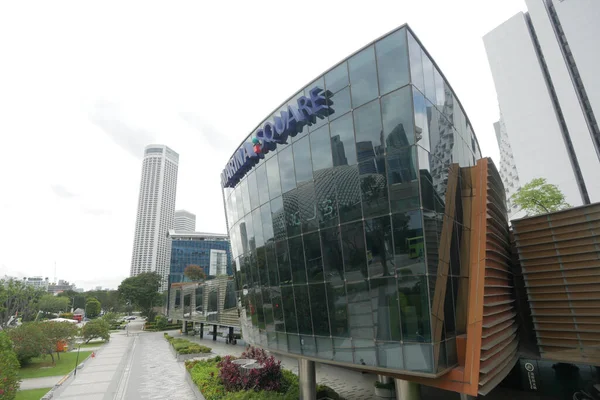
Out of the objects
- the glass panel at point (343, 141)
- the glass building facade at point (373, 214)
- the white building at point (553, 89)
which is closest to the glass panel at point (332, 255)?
the glass building facade at point (373, 214)

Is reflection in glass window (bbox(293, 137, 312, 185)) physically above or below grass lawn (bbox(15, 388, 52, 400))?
above

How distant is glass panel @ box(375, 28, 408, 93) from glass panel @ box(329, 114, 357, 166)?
1.93 meters

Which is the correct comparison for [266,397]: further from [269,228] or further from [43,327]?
[43,327]

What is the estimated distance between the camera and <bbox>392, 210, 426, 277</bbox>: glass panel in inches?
448

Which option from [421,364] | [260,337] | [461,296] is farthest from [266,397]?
[461,296]

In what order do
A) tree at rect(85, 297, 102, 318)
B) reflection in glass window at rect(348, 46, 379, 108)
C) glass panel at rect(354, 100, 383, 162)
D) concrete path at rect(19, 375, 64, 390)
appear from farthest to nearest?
tree at rect(85, 297, 102, 318) < concrete path at rect(19, 375, 64, 390) < reflection in glass window at rect(348, 46, 379, 108) < glass panel at rect(354, 100, 383, 162)

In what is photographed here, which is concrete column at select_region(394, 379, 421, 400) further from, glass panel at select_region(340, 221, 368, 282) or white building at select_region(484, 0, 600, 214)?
white building at select_region(484, 0, 600, 214)

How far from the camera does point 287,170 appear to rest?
16719 millimetres

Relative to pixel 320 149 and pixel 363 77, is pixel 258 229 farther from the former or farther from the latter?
pixel 363 77

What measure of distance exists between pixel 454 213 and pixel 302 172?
22.6ft

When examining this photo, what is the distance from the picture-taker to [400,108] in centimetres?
1194

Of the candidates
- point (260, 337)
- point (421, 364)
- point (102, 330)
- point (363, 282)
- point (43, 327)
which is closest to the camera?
point (421, 364)

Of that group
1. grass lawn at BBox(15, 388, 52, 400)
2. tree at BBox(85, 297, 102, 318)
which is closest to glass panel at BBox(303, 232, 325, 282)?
grass lawn at BBox(15, 388, 52, 400)

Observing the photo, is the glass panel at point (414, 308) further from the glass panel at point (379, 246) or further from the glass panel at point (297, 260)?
the glass panel at point (297, 260)
